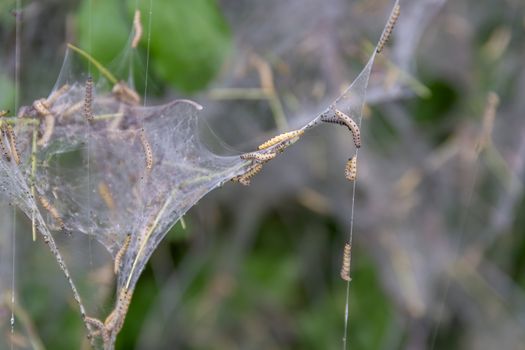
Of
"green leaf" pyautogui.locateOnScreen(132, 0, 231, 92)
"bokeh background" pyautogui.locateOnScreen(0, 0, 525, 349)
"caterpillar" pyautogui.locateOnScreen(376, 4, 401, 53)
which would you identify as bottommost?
"bokeh background" pyautogui.locateOnScreen(0, 0, 525, 349)

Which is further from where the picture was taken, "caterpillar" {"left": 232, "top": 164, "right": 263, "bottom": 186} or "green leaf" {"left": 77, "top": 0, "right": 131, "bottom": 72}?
"green leaf" {"left": 77, "top": 0, "right": 131, "bottom": 72}

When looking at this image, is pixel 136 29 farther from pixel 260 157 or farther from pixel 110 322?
pixel 110 322

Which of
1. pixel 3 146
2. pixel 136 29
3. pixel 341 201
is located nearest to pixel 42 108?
pixel 3 146

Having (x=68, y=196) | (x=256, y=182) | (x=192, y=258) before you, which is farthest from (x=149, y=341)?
(x=68, y=196)

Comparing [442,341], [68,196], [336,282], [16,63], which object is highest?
[16,63]

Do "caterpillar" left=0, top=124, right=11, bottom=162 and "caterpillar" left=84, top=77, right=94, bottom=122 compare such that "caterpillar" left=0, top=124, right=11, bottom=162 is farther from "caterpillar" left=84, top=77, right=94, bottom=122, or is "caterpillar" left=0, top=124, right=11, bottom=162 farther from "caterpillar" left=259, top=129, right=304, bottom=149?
"caterpillar" left=259, top=129, right=304, bottom=149

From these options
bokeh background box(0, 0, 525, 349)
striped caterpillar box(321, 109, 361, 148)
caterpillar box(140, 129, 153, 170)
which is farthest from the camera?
bokeh background box(0, 0, 525, 349)

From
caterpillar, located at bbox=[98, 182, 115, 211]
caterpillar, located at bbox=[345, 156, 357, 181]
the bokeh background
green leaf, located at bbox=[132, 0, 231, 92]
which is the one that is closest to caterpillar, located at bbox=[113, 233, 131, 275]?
caterpillar, located at bbox=[98, 182, 115, 211]

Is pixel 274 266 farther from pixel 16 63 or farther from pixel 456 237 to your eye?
pixel 16 63
